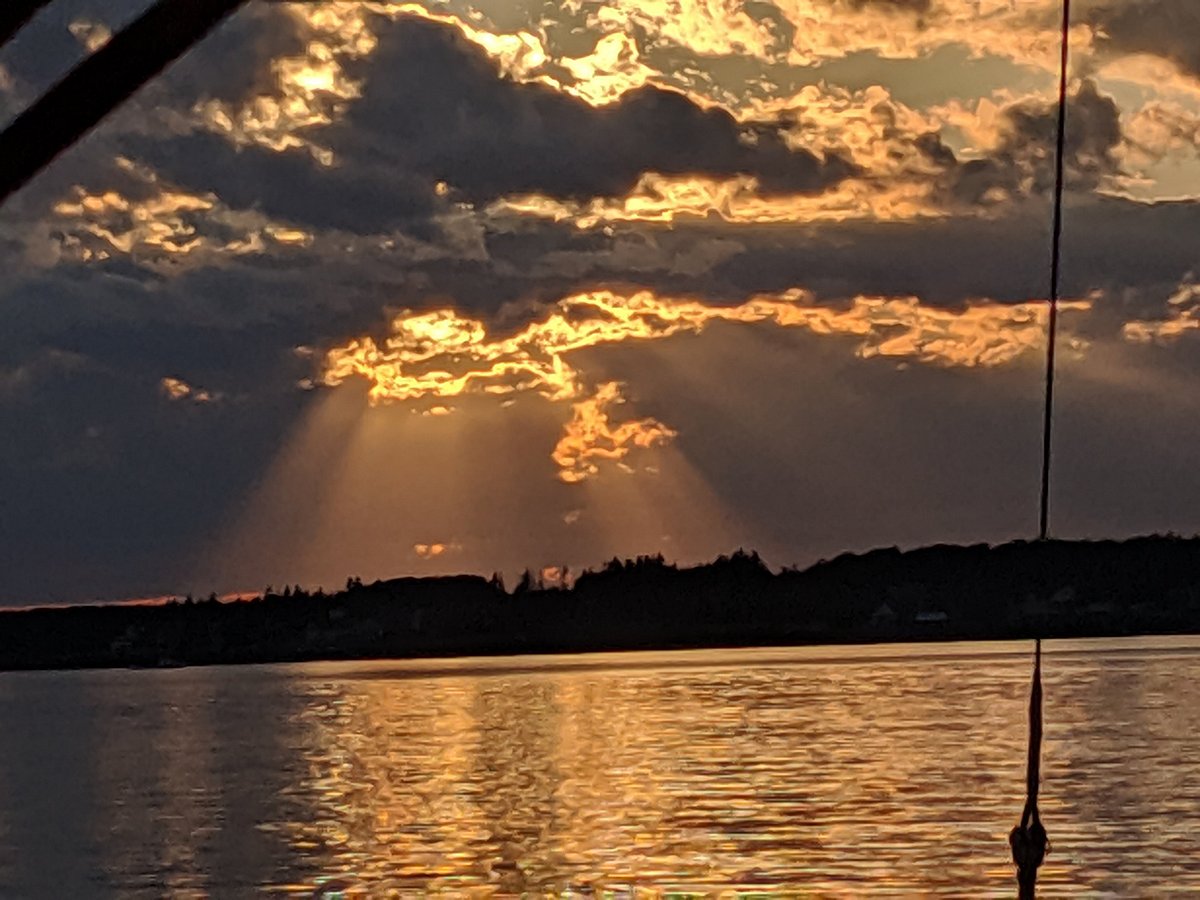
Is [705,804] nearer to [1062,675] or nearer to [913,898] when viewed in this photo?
[913,898]

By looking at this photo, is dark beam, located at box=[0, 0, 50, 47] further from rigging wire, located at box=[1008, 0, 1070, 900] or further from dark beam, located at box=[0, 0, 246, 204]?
rigging wire, located at box=[1008, 0, 1070, 900]

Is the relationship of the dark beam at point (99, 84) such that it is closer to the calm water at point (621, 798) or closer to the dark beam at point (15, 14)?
the dark beam at point (15, 14)

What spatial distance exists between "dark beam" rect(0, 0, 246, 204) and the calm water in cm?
3481

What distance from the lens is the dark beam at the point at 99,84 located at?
2.80 meters

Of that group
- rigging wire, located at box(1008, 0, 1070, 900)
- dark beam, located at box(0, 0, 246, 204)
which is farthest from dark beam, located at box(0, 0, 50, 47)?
rigging wire, located at box(1008, 0, 1070, 900)

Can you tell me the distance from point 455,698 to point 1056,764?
8463 cm

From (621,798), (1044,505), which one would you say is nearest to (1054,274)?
(1044,505)

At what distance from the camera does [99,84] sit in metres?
2.88

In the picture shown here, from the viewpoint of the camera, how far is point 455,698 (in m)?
145

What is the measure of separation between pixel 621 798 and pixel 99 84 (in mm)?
56476

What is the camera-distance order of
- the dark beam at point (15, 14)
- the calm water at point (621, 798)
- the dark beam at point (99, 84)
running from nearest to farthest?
the dark beam at point (15, 14), the dark beam at point (99, 84), the calm water at point (621, 798)

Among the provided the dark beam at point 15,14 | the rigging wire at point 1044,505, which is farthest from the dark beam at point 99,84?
the rigging wire at point 1044,505

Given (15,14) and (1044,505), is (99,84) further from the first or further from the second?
(1044,505)

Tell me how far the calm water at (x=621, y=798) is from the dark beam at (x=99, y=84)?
3481 centimetres
